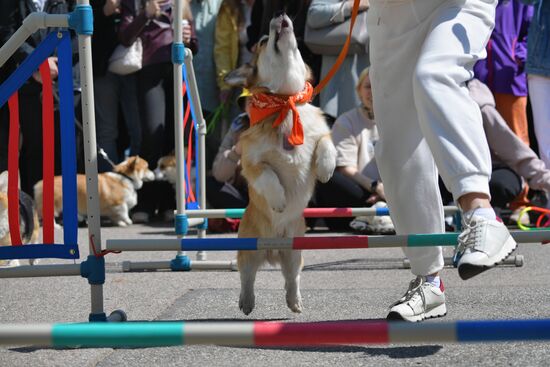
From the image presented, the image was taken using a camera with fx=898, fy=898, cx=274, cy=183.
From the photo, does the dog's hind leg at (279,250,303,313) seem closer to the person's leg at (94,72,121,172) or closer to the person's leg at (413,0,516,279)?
the person's leg at (413,0,516,279)

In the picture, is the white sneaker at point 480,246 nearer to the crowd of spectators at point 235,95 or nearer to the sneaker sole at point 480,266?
the sneaker sole at point 480,266

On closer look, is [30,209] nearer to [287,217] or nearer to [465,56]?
[287,217]

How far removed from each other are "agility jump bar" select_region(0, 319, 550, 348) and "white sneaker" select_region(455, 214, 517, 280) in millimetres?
590

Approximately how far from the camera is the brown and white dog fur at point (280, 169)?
14.8ft

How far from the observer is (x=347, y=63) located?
26.5 feet

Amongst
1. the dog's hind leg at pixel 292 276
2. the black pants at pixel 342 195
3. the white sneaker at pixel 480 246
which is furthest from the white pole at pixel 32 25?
the black pants at pixel 342 195

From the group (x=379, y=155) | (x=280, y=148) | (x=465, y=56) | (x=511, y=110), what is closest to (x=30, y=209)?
(x=280, y=148)

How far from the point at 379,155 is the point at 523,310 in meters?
1.03

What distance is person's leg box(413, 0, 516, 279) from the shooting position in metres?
2.59

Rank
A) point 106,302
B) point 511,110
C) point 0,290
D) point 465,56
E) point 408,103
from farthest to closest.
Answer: point 511,110 → point 0,290 → point 106,302 → point 408,103 → point 465,56

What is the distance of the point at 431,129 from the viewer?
285 centimetres

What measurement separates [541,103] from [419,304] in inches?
139

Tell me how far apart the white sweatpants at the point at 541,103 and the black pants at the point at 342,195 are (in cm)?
148

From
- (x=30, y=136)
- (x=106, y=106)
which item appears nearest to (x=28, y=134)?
(x=30, y=136)
